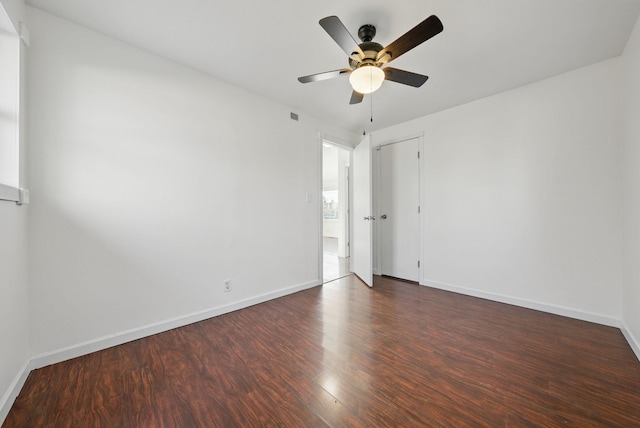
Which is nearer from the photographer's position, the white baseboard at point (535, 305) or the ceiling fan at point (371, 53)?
the ceiling fan at point (371, 53)

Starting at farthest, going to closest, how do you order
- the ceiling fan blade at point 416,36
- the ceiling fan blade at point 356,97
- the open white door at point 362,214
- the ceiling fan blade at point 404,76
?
the open white door at point 362,214 < the ceiling fan blade at point 356,97 < the ceiling fan blade at point 404,76 < the ceiling fan blade at point 416,36

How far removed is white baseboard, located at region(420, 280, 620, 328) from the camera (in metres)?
2.27

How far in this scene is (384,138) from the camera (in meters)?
4.06

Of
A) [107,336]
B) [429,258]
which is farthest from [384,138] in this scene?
[107,336]

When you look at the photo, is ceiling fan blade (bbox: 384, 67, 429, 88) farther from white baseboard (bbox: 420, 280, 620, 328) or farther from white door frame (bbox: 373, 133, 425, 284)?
white baseboard (bbox: 420, 280, 620, 328)

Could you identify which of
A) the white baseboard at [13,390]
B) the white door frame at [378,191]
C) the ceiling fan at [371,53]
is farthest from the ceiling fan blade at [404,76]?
the white baseboard at [13,390]

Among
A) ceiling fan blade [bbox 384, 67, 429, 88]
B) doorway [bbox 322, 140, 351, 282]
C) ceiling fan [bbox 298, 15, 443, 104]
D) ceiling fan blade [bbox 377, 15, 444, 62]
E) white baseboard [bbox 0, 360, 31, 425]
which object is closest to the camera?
white baseboard [bbox 0, 360, 31, 425]

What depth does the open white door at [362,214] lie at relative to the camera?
3.54m

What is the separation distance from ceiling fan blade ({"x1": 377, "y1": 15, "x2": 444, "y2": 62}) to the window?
7.68 feet

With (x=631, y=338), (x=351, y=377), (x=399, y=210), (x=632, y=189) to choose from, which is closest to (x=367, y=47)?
(x=351, y=377)

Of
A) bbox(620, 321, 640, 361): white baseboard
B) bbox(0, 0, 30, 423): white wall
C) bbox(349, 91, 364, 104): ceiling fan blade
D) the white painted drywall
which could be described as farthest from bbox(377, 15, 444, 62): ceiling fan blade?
bbox(620, 321, 640, 361): white baseboard

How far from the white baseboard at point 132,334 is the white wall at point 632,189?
10.7 ft

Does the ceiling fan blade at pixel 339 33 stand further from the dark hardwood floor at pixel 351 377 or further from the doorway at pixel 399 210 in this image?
the doorway at pixel 399 210

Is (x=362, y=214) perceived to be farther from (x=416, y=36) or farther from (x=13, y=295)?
(x=13, y=295)
